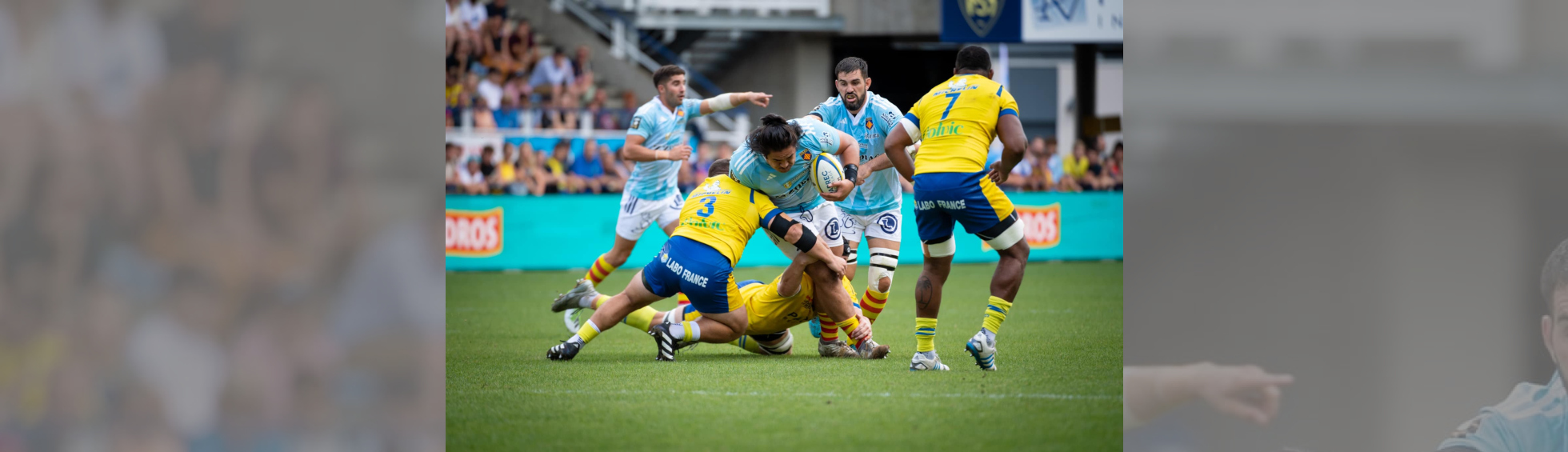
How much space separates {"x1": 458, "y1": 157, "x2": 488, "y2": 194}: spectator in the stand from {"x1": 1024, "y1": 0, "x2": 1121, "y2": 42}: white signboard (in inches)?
318

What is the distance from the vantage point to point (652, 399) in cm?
577

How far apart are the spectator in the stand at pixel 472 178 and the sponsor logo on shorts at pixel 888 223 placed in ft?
31.1

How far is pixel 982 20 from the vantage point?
62.4 feet

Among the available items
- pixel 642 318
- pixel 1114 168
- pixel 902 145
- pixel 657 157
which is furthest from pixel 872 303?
pixel 1114 168

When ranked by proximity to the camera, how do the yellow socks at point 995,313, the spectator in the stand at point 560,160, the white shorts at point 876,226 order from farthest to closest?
the spectator in the stand at point 560,160 < the white shorts at point 876,226 < the yellow socks at point 995,313

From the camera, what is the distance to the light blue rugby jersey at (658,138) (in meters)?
9.91

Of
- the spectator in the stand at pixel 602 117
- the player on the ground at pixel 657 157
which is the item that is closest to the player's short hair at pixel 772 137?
Result: the player on the ground at pixel 657 157
